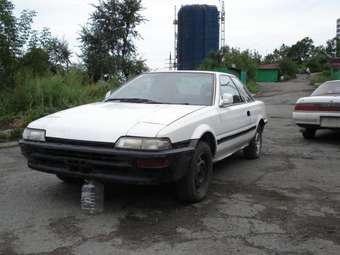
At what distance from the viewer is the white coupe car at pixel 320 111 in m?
9.23

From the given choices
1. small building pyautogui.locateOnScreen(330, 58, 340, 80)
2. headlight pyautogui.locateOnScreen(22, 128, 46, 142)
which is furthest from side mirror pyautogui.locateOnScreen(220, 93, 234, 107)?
small building pyautogui.locateOnScreen(330, 58, 340, 80)

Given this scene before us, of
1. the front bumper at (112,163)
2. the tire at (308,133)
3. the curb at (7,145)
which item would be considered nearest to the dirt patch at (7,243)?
the front bumper at (112,163)

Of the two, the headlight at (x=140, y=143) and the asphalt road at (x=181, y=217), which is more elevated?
the headlight at (x=140, y=143)

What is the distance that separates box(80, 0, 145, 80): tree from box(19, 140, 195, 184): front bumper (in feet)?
73.0

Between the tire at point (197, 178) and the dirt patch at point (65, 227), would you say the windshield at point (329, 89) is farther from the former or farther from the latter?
the dirt patch at point (65, 227)

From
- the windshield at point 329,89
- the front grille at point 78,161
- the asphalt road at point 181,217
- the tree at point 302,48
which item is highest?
the tree at point 302,48

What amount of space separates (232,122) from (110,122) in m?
2.05

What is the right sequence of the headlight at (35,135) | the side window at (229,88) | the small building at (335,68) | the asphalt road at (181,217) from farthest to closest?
the small building at (335,68), the side window at (229,88), the headlight at (35,135), the asphalt road at (181,217)

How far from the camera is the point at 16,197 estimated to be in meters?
5.23

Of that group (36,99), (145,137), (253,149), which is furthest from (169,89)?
(36,99)

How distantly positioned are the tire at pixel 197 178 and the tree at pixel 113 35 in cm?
Result: 2183

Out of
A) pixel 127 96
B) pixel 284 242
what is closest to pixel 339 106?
pixel 127 96

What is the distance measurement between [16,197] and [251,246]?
2.73 meters

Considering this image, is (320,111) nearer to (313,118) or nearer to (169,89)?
(313,118)
